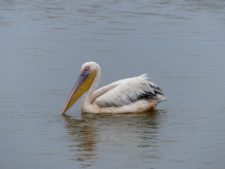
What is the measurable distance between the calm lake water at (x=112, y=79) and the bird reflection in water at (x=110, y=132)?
0.03 feet

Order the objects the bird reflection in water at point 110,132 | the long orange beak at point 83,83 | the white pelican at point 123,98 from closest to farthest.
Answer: the bird reflection in water at point 110,132 → the white pelican at point 123,98 → the long orange beak at point 83,83

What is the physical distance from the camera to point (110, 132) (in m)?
10.1

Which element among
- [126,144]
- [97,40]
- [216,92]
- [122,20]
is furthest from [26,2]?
[126,144]

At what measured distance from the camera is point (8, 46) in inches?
600

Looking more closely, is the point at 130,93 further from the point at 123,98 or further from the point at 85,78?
the point at 85,78

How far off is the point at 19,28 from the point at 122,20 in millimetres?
2227

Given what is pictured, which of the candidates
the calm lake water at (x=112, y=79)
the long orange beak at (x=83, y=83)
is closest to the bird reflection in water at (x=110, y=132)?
the calm lake water at (x=112, y=79)

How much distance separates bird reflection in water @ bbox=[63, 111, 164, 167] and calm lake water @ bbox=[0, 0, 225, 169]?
10mm

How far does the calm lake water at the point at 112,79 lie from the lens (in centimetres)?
908

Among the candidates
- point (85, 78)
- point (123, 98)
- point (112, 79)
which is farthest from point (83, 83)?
point (112, 79)

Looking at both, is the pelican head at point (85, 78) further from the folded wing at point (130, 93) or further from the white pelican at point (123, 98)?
the folded wing at point (130, 93)

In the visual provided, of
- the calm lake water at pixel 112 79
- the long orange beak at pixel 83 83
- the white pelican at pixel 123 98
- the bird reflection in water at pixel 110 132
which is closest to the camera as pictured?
the calm lake water at pixel 112 79

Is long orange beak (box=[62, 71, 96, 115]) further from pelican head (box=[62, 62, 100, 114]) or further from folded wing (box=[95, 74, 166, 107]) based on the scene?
folded wing (box=[95, 74, 166, 107])

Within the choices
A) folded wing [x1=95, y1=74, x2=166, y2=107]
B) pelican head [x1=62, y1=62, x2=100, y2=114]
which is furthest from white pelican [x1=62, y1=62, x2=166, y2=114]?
pelican head [x1=62, y1=62, x2=100, y2=114]
